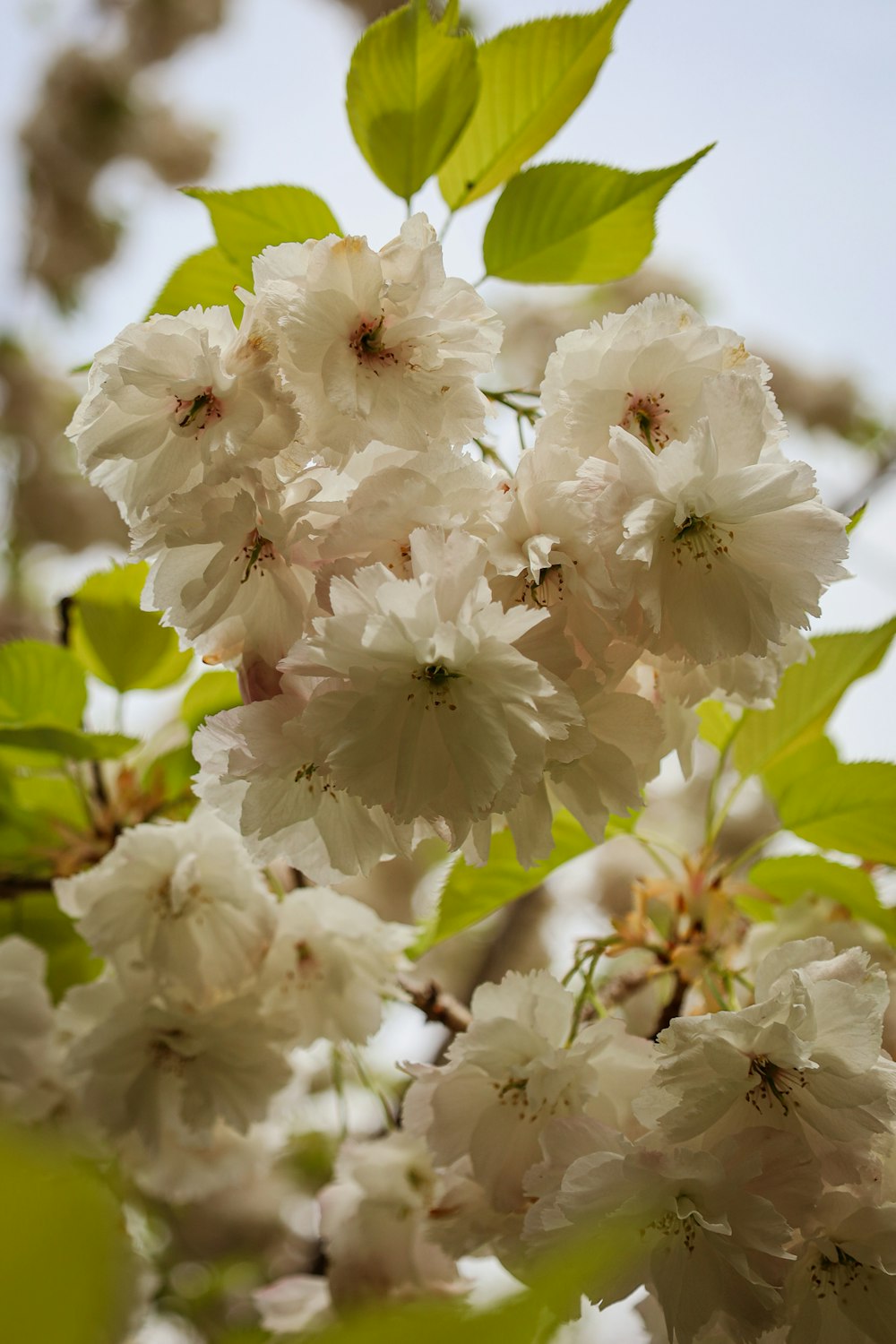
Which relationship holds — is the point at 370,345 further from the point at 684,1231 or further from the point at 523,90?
the point at 684,1231

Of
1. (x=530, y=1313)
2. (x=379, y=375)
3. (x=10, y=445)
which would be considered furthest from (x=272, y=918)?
(x=10, y=445)

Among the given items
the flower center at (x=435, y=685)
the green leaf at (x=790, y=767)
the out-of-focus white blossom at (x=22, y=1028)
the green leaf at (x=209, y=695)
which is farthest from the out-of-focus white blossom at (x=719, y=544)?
→ the out-of-focus white blossom at (x=22, y=1028)

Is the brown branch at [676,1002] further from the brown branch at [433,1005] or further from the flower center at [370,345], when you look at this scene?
the flower center at [370,345]

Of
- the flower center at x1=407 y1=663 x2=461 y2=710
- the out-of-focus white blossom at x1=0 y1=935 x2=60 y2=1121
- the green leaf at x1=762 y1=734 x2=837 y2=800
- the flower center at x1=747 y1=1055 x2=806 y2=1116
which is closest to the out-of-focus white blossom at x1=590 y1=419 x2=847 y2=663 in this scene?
the flower center at x1=407 y1=663 x2=461 y2=710

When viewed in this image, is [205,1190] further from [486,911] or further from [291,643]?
[291,643]

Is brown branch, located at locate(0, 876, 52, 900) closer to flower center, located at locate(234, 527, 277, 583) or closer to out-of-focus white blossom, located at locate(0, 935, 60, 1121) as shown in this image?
out-of-focus white blossom, located at locate(0, 935, 60, 1121)

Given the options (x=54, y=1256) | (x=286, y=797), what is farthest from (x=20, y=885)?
(x=54, y=1256)

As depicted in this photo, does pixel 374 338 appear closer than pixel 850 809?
Yes
